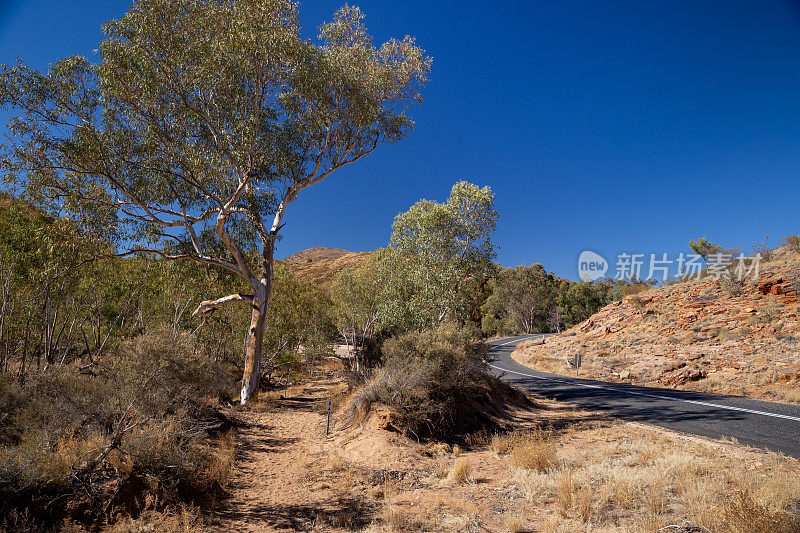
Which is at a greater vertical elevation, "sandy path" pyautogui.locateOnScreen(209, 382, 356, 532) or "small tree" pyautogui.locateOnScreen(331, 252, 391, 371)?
"small tree" pyautogui.locateOnScreen(331, 252, 391, 371)

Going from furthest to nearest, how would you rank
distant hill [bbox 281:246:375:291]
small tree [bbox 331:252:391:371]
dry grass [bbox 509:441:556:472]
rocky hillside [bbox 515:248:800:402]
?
distant hill [bbox 281:246:375:291], small tree [bbox 331:252:391:371], rocky hillside [bbox 515:248:800:402], dry grass [bbox 509:441:556:472]

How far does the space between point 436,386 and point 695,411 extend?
8287 millimetres

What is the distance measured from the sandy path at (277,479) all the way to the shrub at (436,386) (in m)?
1.95

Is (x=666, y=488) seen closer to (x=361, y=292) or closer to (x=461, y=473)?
(x=461, y=473)

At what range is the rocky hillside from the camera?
15648mm

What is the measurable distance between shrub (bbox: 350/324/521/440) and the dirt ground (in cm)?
53

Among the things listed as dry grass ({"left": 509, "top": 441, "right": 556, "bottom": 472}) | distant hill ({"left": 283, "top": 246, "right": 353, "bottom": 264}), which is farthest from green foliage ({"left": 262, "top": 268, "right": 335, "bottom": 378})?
distant hill ({"left": 283, "top": 246, "right": 353, "bottom": 264})

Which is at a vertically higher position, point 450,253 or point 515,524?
point 450,253

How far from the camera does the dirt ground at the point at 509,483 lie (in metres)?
4.90

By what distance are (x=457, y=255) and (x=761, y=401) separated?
12.4 meters

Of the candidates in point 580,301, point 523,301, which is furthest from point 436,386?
point 523,301

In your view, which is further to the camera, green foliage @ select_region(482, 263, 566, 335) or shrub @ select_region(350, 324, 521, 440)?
green foliage @ select_region(482, 263, 566, 335)

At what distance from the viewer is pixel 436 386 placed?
10.2 metres

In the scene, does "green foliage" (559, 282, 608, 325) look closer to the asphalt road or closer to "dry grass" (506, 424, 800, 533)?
the asphalt road
